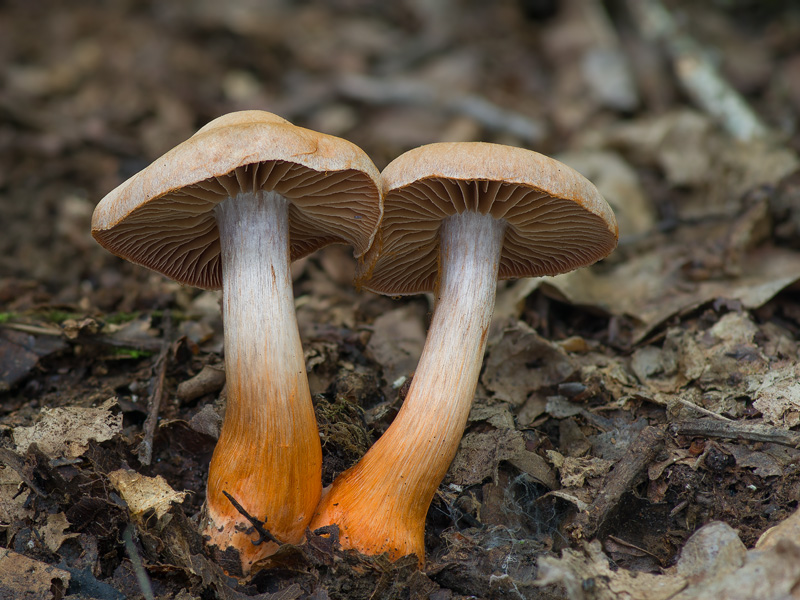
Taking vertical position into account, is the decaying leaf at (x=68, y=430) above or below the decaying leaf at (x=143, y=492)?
above

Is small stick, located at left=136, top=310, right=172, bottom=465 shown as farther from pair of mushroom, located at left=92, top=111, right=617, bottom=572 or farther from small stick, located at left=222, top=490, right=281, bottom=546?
small stick, located at left=222, top=490, right=281, bottom=546

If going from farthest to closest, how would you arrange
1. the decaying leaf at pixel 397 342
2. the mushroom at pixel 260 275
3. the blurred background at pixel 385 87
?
1. the blurred background at pixel 385 87
2. the decaying leaf at pixel 397 342
3. the mushroom at pixel 260 275

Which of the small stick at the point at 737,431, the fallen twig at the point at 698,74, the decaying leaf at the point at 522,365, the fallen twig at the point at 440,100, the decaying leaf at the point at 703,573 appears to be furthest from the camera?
the fallen twig at the point at 440,100

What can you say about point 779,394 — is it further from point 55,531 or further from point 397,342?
point 55,531

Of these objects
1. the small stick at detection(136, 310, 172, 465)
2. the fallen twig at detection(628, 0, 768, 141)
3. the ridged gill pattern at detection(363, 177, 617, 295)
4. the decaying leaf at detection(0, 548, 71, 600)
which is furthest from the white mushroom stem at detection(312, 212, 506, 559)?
the fallen twig at detection(628, 0, 768, 141)

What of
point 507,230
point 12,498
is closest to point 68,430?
point 12,498

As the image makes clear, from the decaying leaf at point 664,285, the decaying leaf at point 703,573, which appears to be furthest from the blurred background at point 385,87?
the decaying leaf at point 703,573

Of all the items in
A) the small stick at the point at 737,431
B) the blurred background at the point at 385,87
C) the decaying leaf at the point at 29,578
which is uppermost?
the blurred background at the point at 385,87

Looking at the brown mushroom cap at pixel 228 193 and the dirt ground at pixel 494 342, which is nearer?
the brown mushroom cap at pixel 228 193

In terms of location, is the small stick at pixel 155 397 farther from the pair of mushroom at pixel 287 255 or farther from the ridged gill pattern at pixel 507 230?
the ridged gill pattern at pixel 507 230
